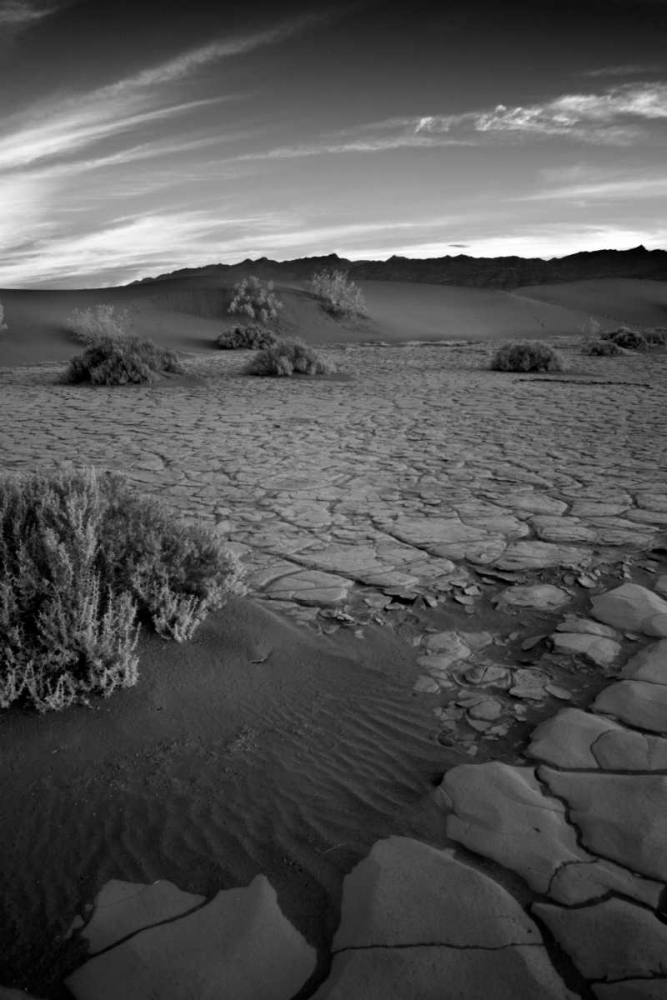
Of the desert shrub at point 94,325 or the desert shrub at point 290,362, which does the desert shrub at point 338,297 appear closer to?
the desert shrub at point 94,325

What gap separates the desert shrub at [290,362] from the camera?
48.5 feet

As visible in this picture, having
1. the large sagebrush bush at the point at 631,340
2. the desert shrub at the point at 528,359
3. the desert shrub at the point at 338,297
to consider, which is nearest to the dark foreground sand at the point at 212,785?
the desert shrub at the point at 528,359

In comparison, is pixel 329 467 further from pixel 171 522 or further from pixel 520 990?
pixel 520 990

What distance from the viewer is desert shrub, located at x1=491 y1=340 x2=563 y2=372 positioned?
1537cm

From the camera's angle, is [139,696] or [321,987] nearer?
[321,987]

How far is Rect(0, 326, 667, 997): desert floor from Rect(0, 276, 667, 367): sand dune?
698 inches

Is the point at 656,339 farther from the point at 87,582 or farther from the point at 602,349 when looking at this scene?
the point at 87,582

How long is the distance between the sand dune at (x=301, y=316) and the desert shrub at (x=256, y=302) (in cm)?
60

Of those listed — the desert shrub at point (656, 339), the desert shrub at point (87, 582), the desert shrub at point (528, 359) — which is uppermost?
the desert shrub at point (656, 339)

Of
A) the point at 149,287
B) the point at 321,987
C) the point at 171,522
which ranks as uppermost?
the point at 149,287

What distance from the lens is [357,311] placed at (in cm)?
3597

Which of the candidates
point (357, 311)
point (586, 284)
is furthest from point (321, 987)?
point (586, 284)

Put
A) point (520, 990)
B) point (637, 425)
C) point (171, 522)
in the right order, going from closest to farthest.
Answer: point (520, 990), point (171, 522), point (637, 425)

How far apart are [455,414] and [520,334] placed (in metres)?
29.4
